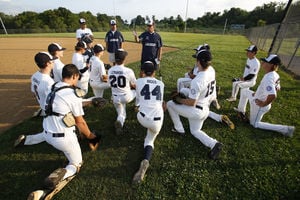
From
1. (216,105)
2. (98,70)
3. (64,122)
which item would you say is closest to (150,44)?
(98,70)

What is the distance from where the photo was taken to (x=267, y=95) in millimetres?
4715

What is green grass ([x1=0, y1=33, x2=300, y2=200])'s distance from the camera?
3477 millimetres

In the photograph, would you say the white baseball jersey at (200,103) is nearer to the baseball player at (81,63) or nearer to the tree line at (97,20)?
the baseball player at (81,63)

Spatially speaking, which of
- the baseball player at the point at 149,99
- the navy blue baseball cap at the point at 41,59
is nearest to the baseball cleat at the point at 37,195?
the baseball player at the point at 149,99

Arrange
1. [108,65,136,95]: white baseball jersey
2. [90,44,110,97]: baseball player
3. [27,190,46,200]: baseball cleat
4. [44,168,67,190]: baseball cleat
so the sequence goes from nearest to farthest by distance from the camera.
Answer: [27,190,46,200]: baseball cleat
[44,168,67,190]: baseball cleat
[108,65,136,95]: white baseball jersey
[90,44,110,97]: baseball player

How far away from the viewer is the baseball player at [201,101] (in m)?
4.04

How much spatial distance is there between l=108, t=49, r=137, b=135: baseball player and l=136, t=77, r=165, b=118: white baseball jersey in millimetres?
1097

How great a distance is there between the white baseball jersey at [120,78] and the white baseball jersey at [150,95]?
108 cm

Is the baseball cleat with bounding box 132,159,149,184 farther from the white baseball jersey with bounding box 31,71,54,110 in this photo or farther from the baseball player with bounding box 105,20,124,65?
the baseball player with bounding box 105,20,124,65

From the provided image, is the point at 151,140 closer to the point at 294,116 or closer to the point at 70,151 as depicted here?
the point at 70,151

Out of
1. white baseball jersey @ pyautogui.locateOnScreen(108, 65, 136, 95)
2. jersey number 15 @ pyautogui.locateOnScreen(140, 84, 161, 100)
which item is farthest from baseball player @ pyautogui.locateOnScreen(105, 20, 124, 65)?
jersey number 15 @ pyautogui.locateOnScreen(140, 84, 161, 100)

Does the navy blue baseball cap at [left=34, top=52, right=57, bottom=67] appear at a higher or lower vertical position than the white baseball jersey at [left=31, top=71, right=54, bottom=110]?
higher

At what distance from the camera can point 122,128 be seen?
199 inches

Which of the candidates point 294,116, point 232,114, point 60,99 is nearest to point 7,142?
point 60,99
